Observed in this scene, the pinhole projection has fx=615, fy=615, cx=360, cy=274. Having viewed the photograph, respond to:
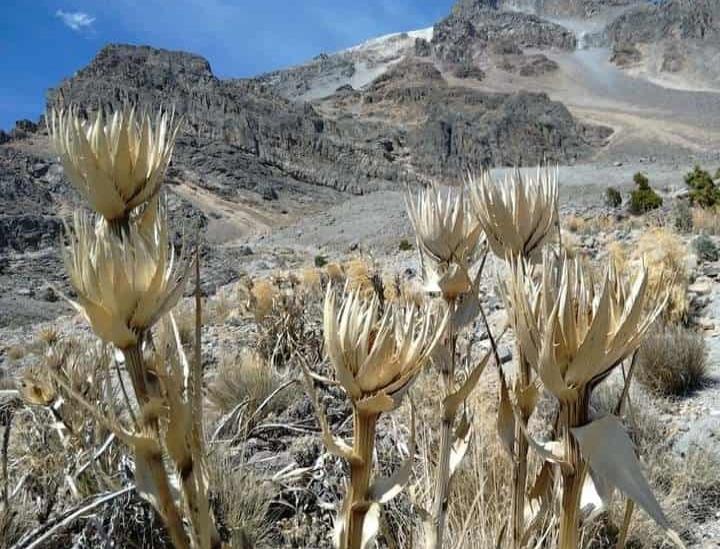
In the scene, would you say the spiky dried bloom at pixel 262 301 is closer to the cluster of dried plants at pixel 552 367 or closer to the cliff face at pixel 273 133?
the cluster of dried plants at pixel 552 367

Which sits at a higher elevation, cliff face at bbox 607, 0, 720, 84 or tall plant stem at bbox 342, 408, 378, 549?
cliff face at bbox 607, 0, 720, 84

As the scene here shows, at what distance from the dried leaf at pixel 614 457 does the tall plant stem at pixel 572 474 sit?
3 cm

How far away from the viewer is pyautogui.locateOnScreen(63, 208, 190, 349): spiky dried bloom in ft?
2.18

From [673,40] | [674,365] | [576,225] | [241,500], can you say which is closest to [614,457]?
[241,500]

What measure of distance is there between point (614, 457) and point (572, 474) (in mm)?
67

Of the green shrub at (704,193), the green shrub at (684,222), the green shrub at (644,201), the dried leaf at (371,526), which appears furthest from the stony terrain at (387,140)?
the green shrub at (704,193)

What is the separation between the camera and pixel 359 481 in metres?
0.64

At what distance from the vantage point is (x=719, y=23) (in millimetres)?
80438

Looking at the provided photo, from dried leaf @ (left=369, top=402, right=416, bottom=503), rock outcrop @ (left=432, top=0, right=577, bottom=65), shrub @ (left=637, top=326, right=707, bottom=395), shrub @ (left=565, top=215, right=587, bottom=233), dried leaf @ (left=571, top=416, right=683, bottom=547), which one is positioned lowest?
shrub @ (left=637, top=326, right=707, bottom=395)

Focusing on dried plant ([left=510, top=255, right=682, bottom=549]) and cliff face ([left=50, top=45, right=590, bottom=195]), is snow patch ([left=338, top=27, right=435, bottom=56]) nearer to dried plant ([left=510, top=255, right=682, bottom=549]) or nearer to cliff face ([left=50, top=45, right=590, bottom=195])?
cliff face ([left=50, top=45, right=590, bottom=195])

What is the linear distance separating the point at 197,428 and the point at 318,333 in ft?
14.1

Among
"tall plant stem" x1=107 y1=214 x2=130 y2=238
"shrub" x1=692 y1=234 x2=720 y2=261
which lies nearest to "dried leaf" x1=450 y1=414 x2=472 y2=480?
"tall plant stem" x1=107 y1=214 x2=130 y2=238

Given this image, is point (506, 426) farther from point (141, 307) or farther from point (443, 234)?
point (141, 307)

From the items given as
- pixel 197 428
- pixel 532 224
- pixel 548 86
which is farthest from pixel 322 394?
pixel 548 86
